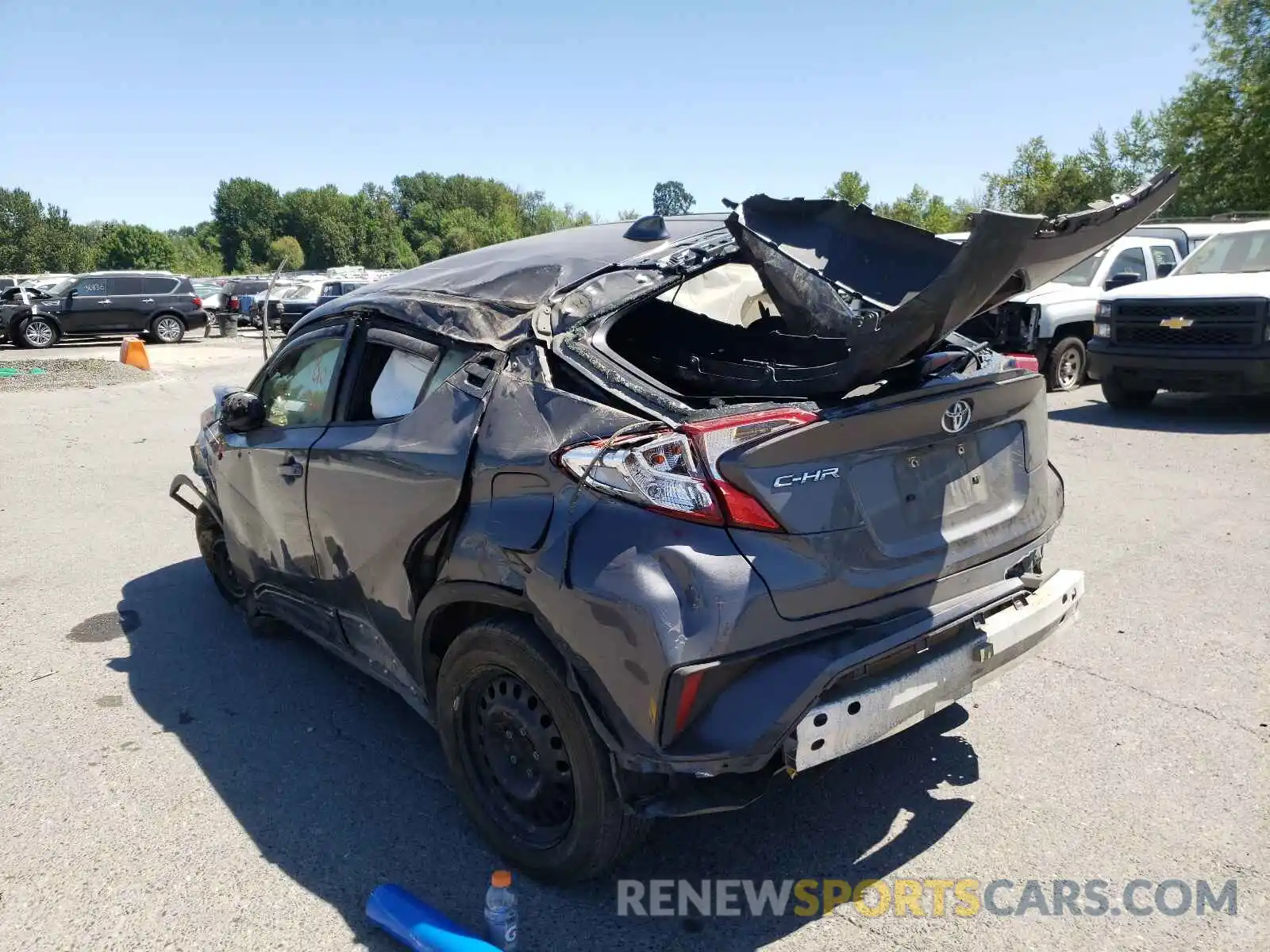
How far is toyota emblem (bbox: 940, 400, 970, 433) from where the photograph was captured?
9.37ft

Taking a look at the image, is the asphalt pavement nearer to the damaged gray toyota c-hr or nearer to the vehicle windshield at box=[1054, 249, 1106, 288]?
the damaged gray toyota c-hr

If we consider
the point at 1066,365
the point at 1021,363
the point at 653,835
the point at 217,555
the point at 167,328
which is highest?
the point at 1021,363

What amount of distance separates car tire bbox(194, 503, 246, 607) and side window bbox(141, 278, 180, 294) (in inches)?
899

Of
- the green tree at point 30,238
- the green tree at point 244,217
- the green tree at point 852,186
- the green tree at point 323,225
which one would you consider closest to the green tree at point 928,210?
the green tree at point 852,186

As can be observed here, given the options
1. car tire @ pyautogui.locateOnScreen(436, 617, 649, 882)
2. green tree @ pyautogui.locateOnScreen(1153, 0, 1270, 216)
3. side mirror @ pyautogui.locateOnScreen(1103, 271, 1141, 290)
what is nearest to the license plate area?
car tire @ pyautogui.locateOnScreen(436, 617, 649, 882)

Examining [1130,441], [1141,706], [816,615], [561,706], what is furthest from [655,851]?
[1130,441]

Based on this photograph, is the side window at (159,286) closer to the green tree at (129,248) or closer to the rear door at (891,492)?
the rear door at (891,492)

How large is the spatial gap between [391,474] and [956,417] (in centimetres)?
191

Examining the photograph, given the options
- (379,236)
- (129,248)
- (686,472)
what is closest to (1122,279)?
(686,472)

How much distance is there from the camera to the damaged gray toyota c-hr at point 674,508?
2.37 m

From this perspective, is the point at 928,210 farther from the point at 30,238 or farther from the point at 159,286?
the point at 30,238

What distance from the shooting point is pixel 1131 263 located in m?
13.0

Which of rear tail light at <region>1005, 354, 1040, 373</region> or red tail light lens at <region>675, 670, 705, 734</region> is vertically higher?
Answer: rear tail light at <region>1005, 354, 1040, 373</region>

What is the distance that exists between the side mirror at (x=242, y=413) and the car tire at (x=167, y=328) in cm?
2410
